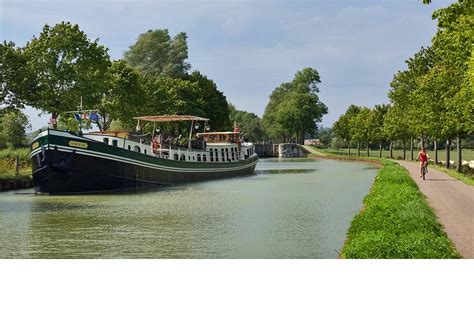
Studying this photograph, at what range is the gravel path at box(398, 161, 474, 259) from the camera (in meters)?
15.8

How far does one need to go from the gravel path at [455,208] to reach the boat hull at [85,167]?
61.4 feet

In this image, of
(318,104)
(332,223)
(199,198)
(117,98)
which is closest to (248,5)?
(332,223)

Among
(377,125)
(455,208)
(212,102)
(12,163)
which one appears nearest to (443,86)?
(455,208)

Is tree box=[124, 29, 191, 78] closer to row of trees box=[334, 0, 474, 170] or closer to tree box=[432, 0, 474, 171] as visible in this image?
row of trees box=[334, 0, 474, 170]

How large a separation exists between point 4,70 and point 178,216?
2728 centimetres

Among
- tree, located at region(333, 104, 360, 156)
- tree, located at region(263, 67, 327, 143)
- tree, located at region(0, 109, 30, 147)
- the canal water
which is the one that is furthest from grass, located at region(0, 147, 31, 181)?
tree, located at region(263, 67, 327, 143)

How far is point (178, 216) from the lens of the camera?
26.6 meters

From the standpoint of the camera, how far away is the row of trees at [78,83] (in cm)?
4831

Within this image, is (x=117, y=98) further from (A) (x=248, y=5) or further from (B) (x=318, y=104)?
(B) (x=318, y=104)

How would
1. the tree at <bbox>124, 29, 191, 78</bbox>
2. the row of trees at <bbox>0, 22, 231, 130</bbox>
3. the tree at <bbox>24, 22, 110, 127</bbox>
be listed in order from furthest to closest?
the tree at <bbox>124, 29, 191, 78</bbox> → the tree at <bbox>24, 22, 110, 127</bbox> → the row of trees at <bbox>0, 22, 231, 130</bbox>

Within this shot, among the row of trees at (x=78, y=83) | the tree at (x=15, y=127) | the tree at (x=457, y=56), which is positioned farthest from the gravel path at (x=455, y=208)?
the tree at (x=15, y=127)

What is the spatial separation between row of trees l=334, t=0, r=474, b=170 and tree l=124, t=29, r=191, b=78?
35707 millimetres

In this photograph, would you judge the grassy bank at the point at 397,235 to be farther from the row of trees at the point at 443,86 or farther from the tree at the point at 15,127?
the tree at the point at 15,127
